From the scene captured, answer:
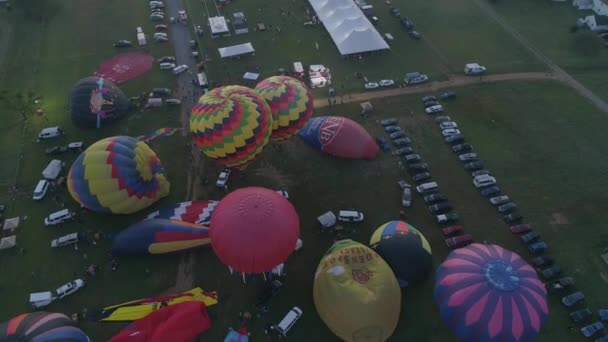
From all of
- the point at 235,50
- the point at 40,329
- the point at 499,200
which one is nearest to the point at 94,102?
the point at 235,50

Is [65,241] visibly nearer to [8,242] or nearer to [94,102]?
[8,242]

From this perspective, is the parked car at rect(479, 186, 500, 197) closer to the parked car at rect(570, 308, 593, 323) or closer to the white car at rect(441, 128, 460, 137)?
the white car at rect(441, 128, 460, 137)

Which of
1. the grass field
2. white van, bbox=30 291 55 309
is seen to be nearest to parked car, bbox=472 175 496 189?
the grass field

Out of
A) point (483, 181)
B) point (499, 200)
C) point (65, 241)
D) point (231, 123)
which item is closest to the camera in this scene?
point (231, 123)

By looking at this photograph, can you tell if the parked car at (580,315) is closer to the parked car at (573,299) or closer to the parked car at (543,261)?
the parked car at (573,299)

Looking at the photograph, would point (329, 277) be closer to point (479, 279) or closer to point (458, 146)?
point (479, 279)
